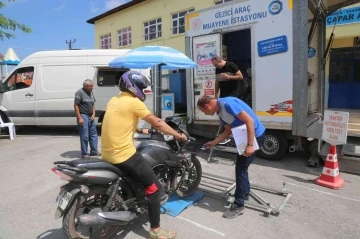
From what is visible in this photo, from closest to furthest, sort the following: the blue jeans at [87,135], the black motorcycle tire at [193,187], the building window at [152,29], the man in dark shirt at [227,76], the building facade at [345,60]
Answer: the black motorcycle tire at [193,187]
the man in dark shirt at [227,76]
the blue jeans at [87,135]
the building facade at [345,60]
the building window at [152,29]

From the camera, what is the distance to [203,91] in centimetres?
656

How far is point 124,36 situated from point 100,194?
21.6 m

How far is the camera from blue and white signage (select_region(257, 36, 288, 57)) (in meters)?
5.23

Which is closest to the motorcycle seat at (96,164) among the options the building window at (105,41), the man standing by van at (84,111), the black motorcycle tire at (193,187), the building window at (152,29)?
the black motorcycle tire at (193,187)

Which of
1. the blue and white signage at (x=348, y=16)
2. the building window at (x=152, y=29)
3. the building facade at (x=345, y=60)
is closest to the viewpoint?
the blue and white signage at (x=348, y=16)

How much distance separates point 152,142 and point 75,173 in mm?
1104

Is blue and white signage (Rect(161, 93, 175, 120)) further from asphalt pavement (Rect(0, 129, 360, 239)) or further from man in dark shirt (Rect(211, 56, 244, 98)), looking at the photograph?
asphalt pavement (Rect(0, 129, 360, 239))

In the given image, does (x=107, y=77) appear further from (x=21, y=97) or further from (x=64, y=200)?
(x=64, y=200)

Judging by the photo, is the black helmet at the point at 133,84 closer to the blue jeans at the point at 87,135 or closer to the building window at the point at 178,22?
the blue jeans at the point at 87,135

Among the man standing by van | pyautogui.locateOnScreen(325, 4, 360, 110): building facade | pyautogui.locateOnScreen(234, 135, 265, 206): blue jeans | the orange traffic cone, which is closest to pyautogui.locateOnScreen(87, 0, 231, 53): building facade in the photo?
pyautogui.locateOnScreen(325, 4, 360, 110): building facade

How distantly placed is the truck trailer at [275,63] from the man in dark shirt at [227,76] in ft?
1.23

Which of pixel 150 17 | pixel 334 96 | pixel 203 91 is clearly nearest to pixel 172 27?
pixel 150 17

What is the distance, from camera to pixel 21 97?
29.7 feet

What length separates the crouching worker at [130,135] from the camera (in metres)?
2.80
